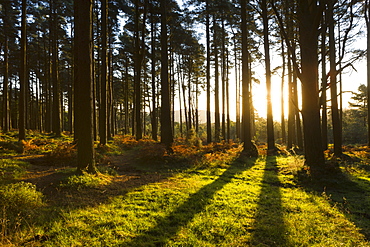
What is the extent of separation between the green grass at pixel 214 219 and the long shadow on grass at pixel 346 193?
0.9 inches

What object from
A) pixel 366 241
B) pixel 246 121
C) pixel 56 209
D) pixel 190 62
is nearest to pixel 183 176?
pixel 56 209

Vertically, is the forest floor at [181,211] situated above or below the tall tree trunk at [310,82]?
below

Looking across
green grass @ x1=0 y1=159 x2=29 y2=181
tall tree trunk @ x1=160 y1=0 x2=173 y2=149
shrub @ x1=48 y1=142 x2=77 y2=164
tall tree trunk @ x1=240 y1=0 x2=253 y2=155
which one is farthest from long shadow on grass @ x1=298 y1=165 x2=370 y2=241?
shrub @ x1=48 y1=142 x2=77 y2=164

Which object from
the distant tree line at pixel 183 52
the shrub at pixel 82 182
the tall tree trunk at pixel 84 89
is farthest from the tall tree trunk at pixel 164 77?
the shrub at pixel 82 182

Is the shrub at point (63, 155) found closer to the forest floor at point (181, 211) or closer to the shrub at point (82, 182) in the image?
the forest floor at point (181, 211)

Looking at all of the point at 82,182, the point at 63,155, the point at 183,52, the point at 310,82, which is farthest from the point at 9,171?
the point at 183,52

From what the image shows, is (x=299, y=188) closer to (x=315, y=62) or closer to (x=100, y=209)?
(x=315, y=62)

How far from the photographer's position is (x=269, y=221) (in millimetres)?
3932

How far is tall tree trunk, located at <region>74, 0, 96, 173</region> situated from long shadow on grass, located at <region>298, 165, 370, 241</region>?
695cm

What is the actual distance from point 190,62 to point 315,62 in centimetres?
2019

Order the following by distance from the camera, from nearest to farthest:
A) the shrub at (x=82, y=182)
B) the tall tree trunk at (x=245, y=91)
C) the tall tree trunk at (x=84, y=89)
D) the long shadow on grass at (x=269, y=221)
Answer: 1. the long shadow on grass at (x=269, y=221)
2. the shrub at (x=82, y=182)
3. the tall tree trunk at (x=84, y=89)
4. the tall tree trunk at (x=245, y=91)

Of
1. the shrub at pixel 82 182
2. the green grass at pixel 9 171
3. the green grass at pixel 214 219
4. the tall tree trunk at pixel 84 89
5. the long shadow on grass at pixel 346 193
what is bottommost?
the long shadow on grass at pixel 346 193

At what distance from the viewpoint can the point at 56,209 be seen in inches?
156

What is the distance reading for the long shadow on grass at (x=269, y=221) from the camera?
10.6ft
